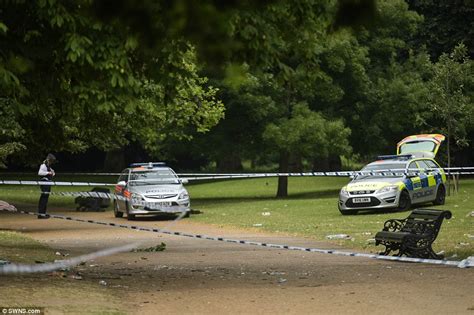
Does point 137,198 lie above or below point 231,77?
below

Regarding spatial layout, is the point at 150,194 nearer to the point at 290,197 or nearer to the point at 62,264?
the point at 62,264

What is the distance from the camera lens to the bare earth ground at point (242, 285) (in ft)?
33.8

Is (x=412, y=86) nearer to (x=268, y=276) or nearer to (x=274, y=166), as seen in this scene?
(x=268, y=276)

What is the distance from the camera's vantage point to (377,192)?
26141 mm

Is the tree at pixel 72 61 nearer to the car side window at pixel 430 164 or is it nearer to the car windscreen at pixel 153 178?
the car windscreen at pixel 153 178

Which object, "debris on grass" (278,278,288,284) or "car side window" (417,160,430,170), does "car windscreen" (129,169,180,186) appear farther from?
"debris on grass" (278,278,288,284)

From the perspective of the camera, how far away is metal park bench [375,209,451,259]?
14.2m

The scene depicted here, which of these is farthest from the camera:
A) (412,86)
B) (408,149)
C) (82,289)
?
(412,86)

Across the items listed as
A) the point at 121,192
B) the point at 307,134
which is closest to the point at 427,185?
the point at 121,192

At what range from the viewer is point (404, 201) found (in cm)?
2656

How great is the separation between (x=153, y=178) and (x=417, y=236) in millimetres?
14872

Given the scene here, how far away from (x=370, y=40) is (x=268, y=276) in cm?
2959

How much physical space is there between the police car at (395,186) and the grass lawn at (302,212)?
40 cm

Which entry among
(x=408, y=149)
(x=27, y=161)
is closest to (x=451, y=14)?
(x=408, y=149)
